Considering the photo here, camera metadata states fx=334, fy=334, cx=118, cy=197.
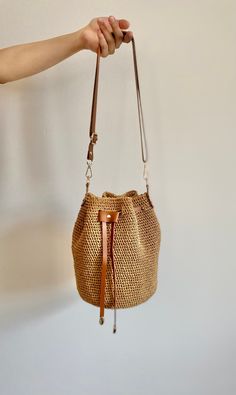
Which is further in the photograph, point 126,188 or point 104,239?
point 126,188

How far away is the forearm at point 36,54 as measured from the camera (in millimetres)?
578

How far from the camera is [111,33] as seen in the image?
56 centimetres

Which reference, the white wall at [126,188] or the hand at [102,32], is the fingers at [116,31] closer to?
the hand at [102,32]

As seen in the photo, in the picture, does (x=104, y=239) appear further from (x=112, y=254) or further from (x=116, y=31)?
(x=116, y=31)

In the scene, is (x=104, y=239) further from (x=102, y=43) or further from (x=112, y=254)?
(x=102, y=43)

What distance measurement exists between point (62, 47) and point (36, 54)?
0.16 feet

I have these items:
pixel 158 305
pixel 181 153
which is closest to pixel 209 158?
pixel 181 153

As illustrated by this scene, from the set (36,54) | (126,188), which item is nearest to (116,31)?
(36,54)

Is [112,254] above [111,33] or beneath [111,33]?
beneath

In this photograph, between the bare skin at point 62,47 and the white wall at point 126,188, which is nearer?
the bare skin at point 62,47

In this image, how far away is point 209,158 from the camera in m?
0.72

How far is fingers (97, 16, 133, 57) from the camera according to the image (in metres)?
0.55

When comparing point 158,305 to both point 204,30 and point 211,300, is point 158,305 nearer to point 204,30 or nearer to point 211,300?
point 211,300

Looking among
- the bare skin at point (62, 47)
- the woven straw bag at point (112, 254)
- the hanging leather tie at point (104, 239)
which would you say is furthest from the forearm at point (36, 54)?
the hanging leather tie at point (104, 239)
